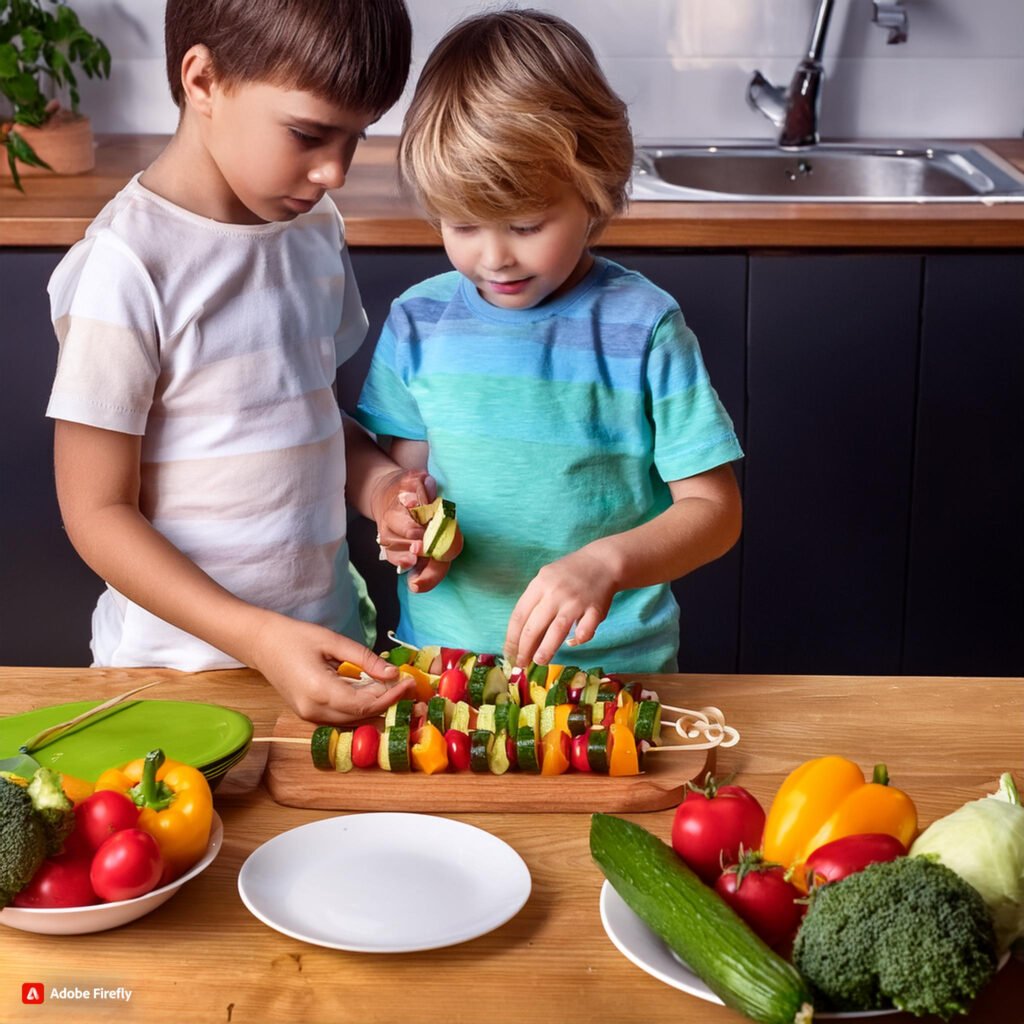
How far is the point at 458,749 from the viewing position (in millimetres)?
1079

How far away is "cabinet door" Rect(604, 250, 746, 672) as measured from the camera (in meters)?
2.21

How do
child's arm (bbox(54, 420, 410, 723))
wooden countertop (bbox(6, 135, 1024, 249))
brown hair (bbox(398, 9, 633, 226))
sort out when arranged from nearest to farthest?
child's arm (bbox(54, 420, 410, 723)), brown hair (bbox(398, 9, 633, 226)), wooden countertop (bbox(6, 135, 1024, 249))

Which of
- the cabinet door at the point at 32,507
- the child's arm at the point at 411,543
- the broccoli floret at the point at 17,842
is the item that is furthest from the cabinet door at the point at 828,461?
the broccoli floret at the point at 17,842

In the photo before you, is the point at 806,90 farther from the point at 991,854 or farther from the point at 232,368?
the point at 991,854

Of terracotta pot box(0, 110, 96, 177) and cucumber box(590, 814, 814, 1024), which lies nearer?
cucumber box(590, 814, 814, 1024)

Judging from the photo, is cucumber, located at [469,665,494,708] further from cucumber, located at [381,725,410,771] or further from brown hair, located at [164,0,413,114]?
brown hair, located at [164,0,413,114]

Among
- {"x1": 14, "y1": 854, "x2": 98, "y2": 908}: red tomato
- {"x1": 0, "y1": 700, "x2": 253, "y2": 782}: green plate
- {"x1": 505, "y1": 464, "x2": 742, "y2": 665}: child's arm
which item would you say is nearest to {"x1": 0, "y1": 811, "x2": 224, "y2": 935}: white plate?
{"x1": 14, "y1": 854, "x2": 98, "y2": 908}: red tomato

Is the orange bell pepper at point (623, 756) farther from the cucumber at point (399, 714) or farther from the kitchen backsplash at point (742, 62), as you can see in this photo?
the kitchen backsplash at point (742, 62)

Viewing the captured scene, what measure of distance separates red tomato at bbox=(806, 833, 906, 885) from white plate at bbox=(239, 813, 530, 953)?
202mm

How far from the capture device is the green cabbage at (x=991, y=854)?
0.82m

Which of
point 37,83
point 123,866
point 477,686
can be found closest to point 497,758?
point 477,686

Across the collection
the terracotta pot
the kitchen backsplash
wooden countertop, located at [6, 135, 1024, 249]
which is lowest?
wooden countertop, located at [6, 135, 1024, 249]

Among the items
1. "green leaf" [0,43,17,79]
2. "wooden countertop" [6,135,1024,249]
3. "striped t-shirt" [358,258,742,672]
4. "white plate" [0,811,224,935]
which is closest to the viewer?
"white plate" [0,811,224,935]

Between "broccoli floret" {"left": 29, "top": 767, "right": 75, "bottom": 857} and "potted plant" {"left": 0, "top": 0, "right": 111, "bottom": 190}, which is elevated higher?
"potted plant" {"left": 0, "top": 0, "right": 111, "bottom": 190}
